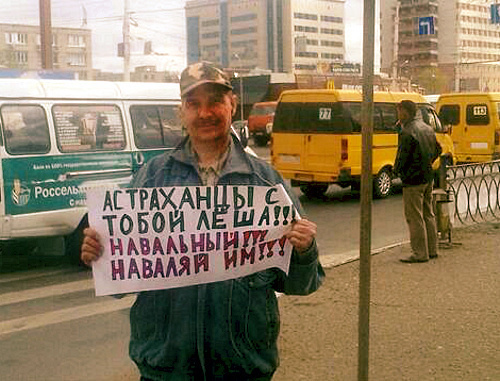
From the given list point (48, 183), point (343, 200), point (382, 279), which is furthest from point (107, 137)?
point (343, 200)

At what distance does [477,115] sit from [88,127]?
50.0 feet

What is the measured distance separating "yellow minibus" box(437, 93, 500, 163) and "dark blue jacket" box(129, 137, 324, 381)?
63.1 ft

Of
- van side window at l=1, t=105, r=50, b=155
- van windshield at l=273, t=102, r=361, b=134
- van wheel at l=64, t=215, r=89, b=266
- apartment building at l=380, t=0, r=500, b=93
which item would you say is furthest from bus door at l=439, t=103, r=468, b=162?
apartment building at l=380, t=0, r=500, b=93

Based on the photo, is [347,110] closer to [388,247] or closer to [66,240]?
[388,247]

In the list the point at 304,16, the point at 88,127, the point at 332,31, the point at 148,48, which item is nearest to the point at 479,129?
the point at 88,127

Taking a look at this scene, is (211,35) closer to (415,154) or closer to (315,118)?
(315,118)

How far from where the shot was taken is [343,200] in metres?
15.3

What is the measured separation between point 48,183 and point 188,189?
19.3 ft

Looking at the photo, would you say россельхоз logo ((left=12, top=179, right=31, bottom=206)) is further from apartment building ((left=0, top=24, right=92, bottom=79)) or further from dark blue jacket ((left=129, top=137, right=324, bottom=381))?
apartment building ((left=0, top=24, right=92, bottom=79))

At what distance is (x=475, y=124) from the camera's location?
69.3 feet

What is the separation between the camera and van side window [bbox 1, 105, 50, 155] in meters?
7.97

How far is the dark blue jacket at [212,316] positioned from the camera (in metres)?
2.54

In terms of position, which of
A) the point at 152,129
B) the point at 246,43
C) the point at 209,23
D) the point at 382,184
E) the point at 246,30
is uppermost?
the point at 246,30

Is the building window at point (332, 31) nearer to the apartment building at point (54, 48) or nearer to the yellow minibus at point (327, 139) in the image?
the apartment building at point (54, 48)
